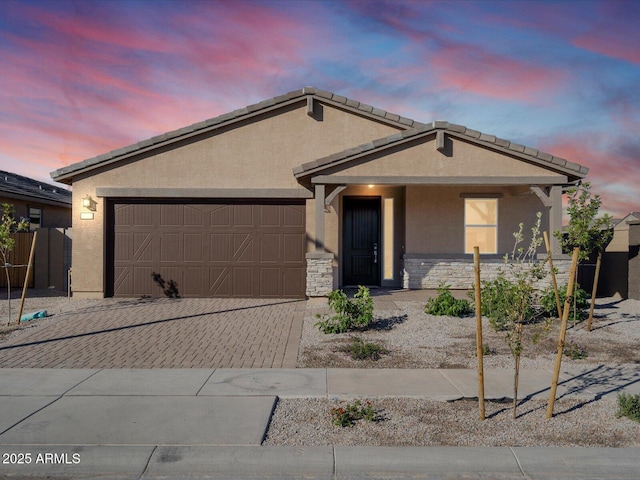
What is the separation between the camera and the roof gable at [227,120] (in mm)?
13320

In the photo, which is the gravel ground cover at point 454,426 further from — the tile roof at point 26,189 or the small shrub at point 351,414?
the tile roof at point 26,189

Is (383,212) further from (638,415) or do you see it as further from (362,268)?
(638,415)

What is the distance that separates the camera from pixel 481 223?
14.5m

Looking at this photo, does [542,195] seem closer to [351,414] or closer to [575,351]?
[575,351]

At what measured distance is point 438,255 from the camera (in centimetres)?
1434

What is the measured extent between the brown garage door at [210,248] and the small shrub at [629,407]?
30.0 feet

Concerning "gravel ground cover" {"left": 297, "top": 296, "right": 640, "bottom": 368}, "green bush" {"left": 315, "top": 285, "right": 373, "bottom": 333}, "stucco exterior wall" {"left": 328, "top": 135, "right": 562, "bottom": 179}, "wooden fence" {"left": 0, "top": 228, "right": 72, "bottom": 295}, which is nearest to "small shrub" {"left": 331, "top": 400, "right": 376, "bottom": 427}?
"gravel ground cover" {"left": 297, "top": 296, "right": 640, "bottom": 368}

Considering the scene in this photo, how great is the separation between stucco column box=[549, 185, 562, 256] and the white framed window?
6.56 feet

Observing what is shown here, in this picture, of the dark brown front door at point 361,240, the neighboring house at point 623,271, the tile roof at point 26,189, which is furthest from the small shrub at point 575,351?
the tile roof at point 26,189

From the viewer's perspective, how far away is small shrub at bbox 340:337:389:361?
7.44 meters

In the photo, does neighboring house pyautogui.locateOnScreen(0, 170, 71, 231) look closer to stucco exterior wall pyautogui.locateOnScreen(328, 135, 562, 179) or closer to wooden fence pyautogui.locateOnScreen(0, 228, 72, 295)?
wooden fence pyautogui.locateOnScreen(0, 228, 72, 295)

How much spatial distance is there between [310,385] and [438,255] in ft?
29.8

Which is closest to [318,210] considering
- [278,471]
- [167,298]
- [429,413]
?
[167,298]

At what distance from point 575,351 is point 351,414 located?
4.51 meters
